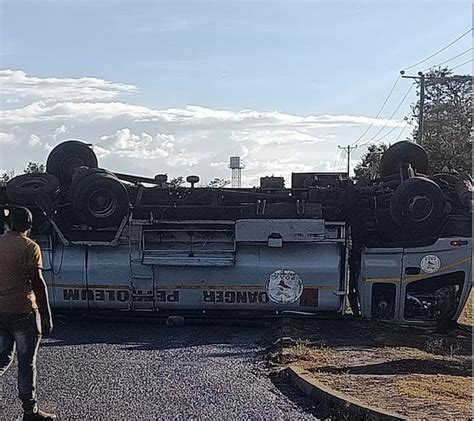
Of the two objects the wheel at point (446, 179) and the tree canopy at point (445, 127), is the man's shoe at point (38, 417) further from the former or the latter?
the tree canopy at point (445, 127)

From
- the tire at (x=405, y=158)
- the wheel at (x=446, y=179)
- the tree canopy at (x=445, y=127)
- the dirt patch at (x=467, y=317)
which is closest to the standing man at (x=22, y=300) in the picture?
the wheel at (x=446, y=179)

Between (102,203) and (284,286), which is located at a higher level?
(102,203)

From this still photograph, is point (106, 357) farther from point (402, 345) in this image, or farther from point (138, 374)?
point (402, 345)

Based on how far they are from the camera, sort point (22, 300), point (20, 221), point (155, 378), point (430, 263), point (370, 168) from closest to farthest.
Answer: point (22, 300) < point (20, 221) < point (155, 378) < point (430, 263) < point (370, 168)

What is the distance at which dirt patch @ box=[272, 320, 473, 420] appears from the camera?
730 cm

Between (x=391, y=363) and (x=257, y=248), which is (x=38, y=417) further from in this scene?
(x=257, y=248)

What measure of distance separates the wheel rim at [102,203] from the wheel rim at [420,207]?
4.47 meters

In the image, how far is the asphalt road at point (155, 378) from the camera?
7309 mm

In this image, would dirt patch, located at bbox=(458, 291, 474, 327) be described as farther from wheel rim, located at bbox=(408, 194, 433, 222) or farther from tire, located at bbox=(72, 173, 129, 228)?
tire, located at bbox=(72, 173, 129, 228)

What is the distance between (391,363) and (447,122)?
3987 cm

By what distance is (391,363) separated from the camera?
380 inches

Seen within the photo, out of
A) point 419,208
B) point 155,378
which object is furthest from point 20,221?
point 419,208

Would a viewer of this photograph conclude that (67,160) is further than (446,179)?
Yes

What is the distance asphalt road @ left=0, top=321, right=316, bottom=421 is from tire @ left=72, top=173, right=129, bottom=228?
1.72m
